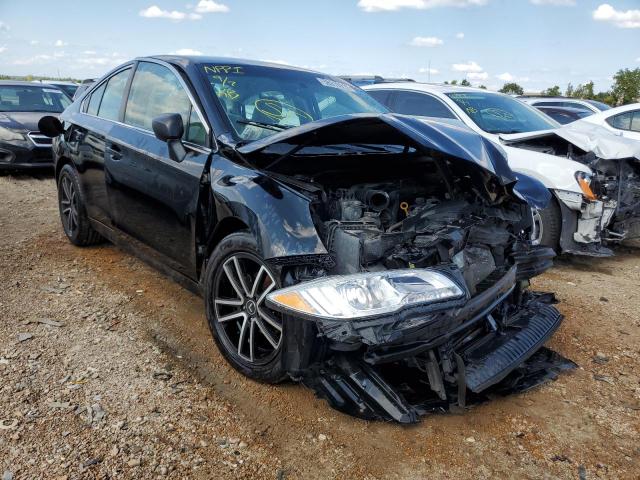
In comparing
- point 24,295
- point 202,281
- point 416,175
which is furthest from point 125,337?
point 416,175

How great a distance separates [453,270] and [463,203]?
0.76m

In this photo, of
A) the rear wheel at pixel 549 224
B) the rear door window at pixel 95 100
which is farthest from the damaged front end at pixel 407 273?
the rear door window at pixel 95 100

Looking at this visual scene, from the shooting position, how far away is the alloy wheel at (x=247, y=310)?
267 centimetres

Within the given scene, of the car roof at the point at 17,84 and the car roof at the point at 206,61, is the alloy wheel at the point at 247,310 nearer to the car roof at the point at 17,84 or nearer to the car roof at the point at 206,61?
the car roof at the point at 206,61

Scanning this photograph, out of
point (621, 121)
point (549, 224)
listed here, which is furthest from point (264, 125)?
point (621, 121)

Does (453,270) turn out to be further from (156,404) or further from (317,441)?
(156,404)

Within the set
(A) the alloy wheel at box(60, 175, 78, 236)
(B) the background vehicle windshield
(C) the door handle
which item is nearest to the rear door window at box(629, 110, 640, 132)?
(C) the door handle

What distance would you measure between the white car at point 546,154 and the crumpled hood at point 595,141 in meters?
0.01

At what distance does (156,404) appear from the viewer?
2.67m

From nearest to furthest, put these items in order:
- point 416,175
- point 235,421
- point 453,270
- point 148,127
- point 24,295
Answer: point 453,270
point 235,421
point 416,175
point 148,127
point 24,295

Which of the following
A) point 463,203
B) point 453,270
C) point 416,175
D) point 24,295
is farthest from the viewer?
point 24,295

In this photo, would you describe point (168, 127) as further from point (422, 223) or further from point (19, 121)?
point (19, 121)

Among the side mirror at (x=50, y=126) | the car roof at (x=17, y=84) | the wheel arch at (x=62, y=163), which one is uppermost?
the car roof at (x=17, y=84)

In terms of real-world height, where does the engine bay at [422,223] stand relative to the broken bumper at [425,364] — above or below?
above
